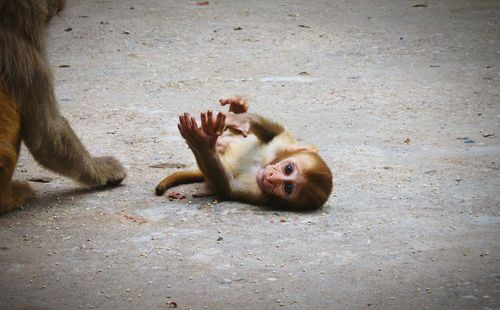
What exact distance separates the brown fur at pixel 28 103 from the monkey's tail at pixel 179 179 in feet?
1.84

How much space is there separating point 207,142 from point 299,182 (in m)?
0.65

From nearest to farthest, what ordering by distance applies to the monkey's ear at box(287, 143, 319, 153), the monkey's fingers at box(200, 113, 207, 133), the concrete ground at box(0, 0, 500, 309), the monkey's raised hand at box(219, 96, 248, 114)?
the concrete ground at box(0, 0, 500, 309) < the monkey's fingers at box(200, 113, 207, 133) < the monkey's ear at box(287, 143, 319, 153) < the monkey's raised hand at box(219, 96, 248, 114)

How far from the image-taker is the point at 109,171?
6.27 meters

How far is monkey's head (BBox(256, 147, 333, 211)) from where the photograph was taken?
569 cm

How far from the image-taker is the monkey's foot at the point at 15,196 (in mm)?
5762

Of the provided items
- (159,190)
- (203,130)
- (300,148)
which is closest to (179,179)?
(159,190)

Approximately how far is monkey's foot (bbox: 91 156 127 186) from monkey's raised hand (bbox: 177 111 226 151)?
813 millimetres

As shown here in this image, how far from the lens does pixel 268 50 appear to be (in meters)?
10.4

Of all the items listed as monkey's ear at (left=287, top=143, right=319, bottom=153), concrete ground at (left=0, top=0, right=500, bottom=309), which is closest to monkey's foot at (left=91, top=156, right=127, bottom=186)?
concrete ground at (left=0, top=0, right=500, bottom=309)

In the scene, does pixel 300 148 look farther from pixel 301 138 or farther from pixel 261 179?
pixel 301 138

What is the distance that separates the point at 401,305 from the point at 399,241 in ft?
3.06

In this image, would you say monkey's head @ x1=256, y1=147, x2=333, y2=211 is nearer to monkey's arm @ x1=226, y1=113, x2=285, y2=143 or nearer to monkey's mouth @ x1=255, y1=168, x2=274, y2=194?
monkey's mouth @ x1=255, y1=168, x2=274, y2=194

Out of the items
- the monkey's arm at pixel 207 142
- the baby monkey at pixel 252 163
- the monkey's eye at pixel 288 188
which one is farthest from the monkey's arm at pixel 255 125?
the monkey's eye at pixel 288 188

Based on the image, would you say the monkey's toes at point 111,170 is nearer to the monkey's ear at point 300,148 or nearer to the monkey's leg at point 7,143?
the monkey's leg at point 7,143
